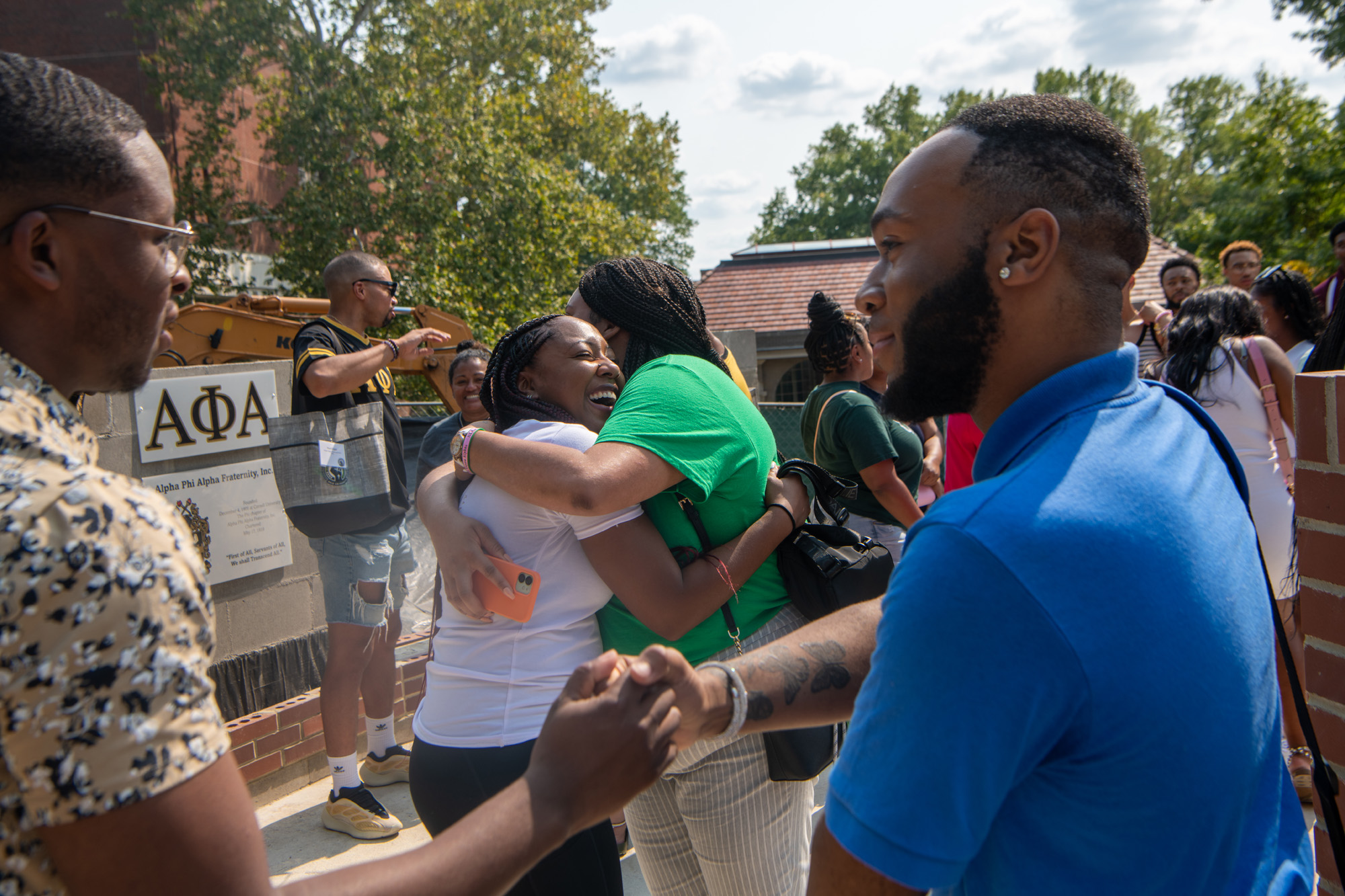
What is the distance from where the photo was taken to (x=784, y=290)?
774 inches

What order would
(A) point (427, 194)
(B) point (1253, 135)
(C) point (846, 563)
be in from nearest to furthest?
1. (C) point (846, 563)
2. (B) point (1253, 135)
3. (A) point (427, 194)

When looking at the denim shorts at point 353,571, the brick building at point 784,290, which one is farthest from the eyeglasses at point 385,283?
the brick building at point 784,290

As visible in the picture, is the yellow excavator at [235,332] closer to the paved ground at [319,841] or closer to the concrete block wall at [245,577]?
the concrete block wall at [245,577]

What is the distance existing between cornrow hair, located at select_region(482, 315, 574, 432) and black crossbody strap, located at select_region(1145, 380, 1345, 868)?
1.29m

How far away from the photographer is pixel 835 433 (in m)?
3.92

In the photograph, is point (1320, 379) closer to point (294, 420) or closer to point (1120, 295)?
point (1120, 295)

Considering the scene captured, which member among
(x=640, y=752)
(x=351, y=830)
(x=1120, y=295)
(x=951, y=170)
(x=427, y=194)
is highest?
(x=427, y=194)

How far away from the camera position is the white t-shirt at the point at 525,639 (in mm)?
1875

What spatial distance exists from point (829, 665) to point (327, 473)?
123 inches

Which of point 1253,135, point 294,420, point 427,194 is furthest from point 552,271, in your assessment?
point 294,420

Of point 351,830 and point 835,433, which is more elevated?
point 835,433

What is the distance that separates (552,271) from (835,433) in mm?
12838

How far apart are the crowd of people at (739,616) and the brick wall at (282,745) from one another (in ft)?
7.95

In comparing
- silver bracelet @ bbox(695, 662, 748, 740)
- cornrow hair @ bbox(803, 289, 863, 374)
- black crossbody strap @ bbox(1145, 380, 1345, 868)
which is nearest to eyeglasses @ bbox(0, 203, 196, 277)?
silver bracelet @ bbox(695, 662, 748, 740)
